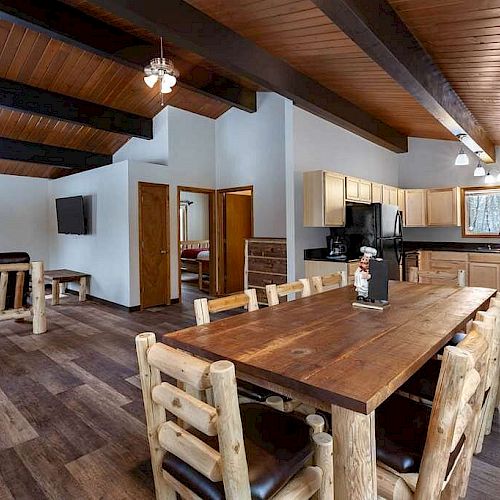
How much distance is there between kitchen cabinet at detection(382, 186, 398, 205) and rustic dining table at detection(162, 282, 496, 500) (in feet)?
12.5

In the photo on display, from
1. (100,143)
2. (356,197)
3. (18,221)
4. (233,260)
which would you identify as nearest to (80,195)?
(100,143)

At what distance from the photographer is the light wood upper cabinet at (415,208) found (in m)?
6.45

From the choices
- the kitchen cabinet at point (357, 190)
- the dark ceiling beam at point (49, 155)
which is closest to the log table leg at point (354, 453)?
the kitchen cabinet at point (357, 190)

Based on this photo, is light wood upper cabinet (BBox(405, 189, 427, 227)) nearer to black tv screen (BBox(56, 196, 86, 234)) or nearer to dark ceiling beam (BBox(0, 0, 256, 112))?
dark ceiling beam (BBox(0, 0, 256, 112))

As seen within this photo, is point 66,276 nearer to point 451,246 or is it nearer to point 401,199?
point 401,199

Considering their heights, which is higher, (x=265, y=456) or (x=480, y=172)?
(x=480, y=172)

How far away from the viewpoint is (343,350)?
1.41 m

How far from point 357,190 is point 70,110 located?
439 centimetres

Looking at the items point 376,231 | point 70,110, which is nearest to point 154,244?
point 70,110

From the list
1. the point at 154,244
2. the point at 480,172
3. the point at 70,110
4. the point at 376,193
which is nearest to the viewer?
the point at 70,110

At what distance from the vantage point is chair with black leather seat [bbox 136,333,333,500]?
958 mm

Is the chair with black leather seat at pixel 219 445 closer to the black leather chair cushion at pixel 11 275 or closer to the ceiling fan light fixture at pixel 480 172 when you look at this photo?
the black leather chair cushion at pixel 11 275

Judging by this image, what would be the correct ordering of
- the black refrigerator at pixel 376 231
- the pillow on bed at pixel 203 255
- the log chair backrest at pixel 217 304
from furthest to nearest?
the pillow on bed at pixel 203 255, the black refrigerator at pixel 376 231, the log chair backrest at pixel 217 304

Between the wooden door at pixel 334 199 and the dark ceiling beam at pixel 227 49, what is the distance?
0.76m
